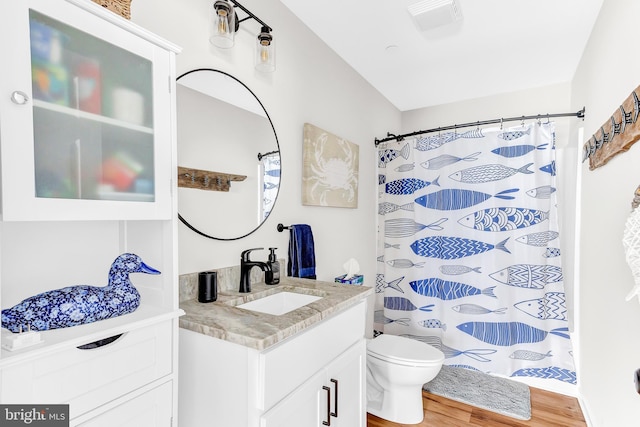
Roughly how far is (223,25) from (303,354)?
53.1 inches

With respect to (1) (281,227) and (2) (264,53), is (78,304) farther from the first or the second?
(2) (264,53)

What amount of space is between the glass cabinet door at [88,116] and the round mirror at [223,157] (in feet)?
1.26

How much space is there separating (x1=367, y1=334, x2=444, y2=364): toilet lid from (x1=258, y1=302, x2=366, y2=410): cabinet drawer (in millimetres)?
603

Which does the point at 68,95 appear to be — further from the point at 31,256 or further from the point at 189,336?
the point at 189,336

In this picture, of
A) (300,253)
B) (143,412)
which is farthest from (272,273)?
(143,412)

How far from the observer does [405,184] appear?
8.94 ft

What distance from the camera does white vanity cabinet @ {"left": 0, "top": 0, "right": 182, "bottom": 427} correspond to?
0.67 metres

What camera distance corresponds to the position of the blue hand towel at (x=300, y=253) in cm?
184

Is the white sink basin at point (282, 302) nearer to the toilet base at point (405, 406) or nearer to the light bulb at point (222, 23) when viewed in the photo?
the toilet base at point (405, 406)

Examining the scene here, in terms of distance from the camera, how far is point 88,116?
80cm

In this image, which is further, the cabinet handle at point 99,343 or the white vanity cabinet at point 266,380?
the white vanity cabinet at point 266,380

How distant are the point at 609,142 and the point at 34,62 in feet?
6.81

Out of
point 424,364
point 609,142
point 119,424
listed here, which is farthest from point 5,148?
point 609,142

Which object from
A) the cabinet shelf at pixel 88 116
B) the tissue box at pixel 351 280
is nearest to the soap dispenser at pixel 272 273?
the tissue box at pixel 351 280
